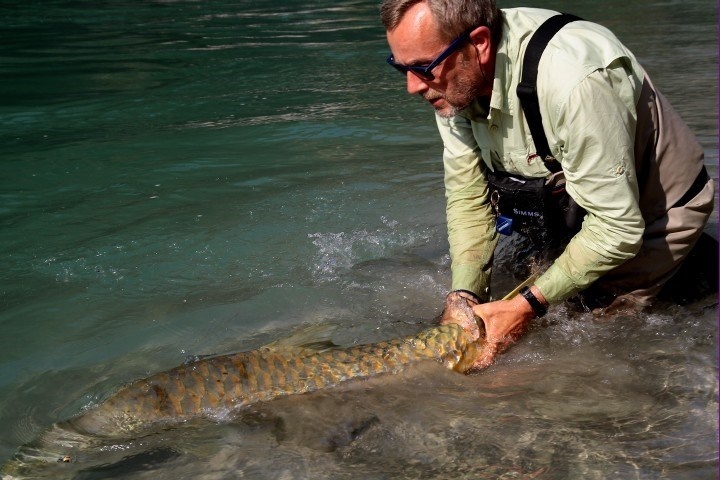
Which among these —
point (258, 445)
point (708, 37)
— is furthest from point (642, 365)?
point (708, 37)

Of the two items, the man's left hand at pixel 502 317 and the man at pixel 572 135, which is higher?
the man at pixel 572 135

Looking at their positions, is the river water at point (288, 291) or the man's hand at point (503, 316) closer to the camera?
the river water at point (288, 291)

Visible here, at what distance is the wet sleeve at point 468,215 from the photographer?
464 cm

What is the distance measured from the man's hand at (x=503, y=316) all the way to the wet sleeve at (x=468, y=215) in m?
0.51

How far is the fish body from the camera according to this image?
12.7 feet

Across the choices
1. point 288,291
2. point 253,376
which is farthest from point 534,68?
point 288,291

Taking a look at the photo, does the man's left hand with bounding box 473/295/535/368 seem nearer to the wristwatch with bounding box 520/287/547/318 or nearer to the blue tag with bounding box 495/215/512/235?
the wristwatch with bounding box 520/287/547/318

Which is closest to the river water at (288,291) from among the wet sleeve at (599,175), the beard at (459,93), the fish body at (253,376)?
the fish body at (253,376)

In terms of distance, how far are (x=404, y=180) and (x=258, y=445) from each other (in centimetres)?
400

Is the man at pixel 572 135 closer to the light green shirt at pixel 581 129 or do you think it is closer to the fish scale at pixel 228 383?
the light green shirt at pixel 581 129

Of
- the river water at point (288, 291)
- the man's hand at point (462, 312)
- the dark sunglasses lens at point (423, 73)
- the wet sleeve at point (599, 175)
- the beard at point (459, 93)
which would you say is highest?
the dark sunglasses lens at point (423, 73)

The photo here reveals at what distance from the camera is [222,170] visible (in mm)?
8125

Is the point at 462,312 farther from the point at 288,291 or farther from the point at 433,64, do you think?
the point at 288,291

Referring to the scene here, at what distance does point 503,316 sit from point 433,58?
1218 mm
